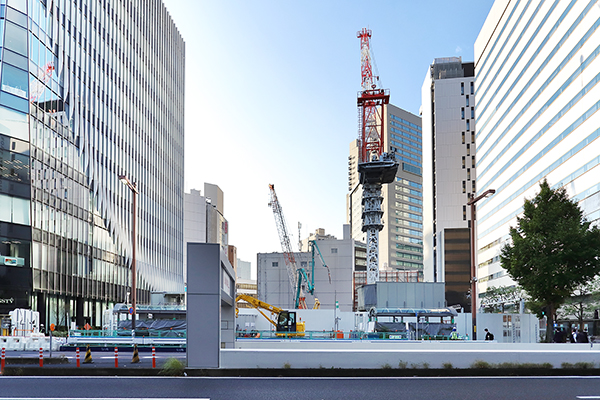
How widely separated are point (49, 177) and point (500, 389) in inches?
1919

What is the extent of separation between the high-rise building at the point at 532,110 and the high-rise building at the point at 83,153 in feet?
141

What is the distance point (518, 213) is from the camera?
7750 cm

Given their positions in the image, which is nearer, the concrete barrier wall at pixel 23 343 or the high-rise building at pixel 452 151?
the concrete barrier wall at pixel 23 343

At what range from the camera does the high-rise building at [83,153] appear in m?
49.9

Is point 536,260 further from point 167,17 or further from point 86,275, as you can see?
point 167,17

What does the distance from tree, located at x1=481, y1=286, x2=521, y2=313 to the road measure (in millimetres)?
51030

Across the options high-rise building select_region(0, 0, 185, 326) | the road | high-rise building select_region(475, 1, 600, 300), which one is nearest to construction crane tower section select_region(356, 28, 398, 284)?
high-rise building select_region(475, 1, 600, 300)

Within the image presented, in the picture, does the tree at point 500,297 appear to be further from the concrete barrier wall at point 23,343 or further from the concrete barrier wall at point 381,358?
the concrete barrier wall at point 23,343

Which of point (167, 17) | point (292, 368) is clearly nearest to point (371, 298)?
point (292, 368)

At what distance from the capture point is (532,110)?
71.4 metres

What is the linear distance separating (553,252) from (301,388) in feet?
92.5

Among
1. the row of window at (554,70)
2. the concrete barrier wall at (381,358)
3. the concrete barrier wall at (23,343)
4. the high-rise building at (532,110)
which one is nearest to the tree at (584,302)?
the high-rise building at (532,110)

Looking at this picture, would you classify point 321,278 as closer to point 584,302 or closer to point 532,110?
point 532,110

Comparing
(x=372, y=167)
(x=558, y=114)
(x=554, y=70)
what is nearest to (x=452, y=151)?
(x=372, y=167)
